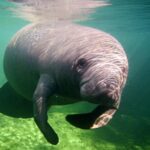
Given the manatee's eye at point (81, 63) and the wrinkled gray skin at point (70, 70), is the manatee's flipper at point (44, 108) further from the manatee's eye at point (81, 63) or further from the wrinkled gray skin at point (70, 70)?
the manatee's eye at point (81, 63)

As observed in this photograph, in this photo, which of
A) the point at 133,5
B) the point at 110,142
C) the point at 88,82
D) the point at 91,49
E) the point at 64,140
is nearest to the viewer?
the point at 88,82

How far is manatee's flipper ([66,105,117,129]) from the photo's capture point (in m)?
4.29

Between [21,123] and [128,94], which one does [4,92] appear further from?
[128,94]

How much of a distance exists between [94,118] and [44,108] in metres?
1.06

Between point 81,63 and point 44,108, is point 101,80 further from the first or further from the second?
point 44,108

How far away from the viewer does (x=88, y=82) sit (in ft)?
12.9

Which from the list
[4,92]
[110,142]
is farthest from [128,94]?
[4,92]

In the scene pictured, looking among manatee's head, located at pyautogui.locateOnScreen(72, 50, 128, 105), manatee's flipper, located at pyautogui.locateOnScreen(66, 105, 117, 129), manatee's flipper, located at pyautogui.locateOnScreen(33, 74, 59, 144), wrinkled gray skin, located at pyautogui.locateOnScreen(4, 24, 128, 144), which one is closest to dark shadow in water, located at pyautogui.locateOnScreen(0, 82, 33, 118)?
wrinkled gray skin, located at pyautogui.locateOnScreen(4, 24, 128, 144)

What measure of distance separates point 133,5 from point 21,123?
12.1m

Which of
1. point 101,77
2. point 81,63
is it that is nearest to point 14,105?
point 81,63

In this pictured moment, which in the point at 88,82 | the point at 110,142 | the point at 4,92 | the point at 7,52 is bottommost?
the point at 110,142

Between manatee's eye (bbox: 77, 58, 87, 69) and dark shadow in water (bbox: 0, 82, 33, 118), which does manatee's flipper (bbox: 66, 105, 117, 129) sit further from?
dark shadow in water (bbox: 0, 82, 33, 118)

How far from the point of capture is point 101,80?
12.3 ft

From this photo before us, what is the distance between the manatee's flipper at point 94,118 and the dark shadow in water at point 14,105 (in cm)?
328
